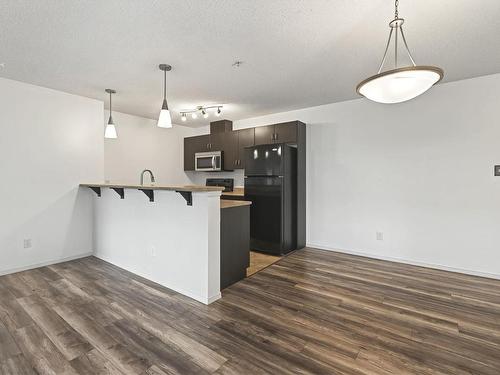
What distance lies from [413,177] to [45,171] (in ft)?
17.0

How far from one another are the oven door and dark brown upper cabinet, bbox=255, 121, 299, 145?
1000 millimetres

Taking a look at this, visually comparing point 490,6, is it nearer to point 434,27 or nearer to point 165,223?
point 434,27

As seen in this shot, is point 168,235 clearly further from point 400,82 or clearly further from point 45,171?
point 400,82

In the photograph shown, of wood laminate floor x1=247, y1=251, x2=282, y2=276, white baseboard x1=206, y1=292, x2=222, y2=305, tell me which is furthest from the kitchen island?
wood laminate floor x1=247, y1=251, x2=282, y2=276

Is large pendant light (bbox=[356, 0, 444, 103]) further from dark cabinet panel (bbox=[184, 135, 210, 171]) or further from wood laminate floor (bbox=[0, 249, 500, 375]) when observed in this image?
dark cabinet panel (bbox=[184, 135, 210, 171])

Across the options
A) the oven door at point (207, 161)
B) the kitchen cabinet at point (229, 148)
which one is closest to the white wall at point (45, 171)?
the oven door at point (207, 161)

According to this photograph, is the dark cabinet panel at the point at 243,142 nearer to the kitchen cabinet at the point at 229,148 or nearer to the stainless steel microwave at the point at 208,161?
the kitchen cabinet at the point at 229,148

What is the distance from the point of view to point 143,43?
2.28 meters

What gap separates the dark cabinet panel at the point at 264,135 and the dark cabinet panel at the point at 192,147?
52.6 inches

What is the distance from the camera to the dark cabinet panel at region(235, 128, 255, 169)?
187 inches

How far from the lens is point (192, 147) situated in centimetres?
578

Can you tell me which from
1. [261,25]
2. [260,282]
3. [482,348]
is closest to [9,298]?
[260,282]

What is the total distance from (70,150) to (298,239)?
151 inches

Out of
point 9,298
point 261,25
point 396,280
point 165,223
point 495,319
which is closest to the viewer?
point 261,25
